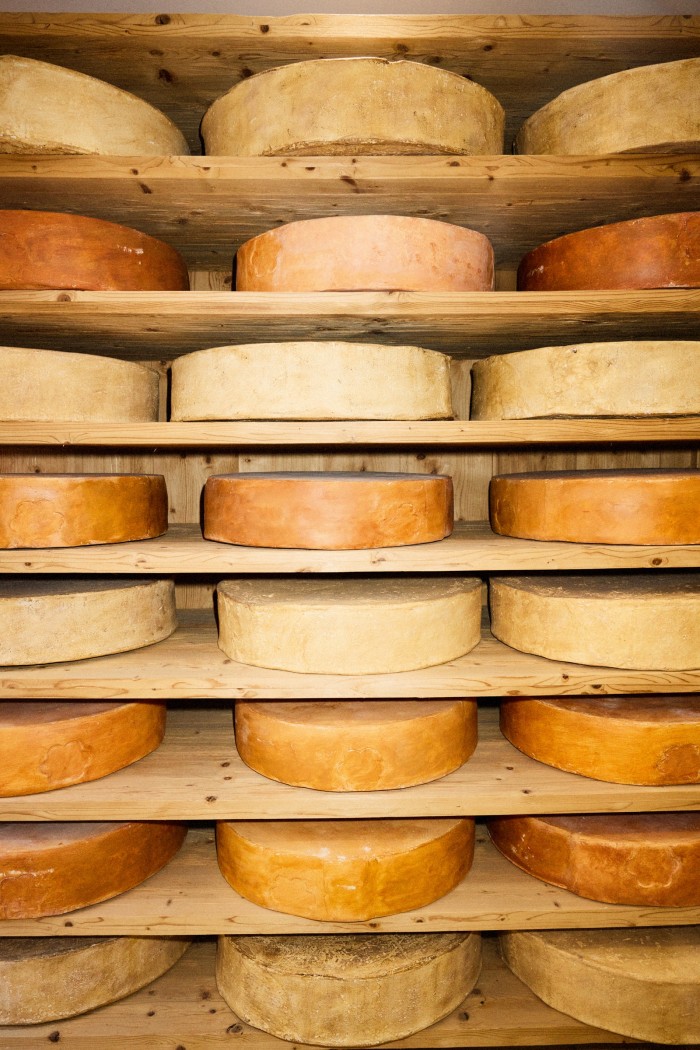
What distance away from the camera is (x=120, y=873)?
1.88m

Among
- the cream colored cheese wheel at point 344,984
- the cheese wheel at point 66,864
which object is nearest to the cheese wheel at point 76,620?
the cheese wheel at point 66,864

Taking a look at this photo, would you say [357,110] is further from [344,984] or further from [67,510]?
[344,984]

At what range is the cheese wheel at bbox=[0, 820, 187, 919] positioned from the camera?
177cm

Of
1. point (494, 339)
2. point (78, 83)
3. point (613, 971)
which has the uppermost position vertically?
point (78, 83)

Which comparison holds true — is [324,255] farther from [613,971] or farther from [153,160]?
[613,971]

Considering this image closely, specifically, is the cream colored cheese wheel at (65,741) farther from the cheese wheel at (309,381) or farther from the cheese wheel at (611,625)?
the cheese wheel at (611,625)

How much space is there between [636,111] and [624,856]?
82.3 inches

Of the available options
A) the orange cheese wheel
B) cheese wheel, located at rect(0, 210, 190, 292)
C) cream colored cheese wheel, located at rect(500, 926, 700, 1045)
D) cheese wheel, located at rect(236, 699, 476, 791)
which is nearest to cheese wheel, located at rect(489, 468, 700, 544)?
cheese wheel, located at rect(236, 699, 476, 791)

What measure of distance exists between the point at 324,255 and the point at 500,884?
6.39ft

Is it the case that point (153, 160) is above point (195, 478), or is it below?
above

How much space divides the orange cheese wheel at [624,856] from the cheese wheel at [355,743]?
383mm

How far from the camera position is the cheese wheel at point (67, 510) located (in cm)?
173

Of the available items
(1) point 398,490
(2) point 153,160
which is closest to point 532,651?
(1) point 398,490

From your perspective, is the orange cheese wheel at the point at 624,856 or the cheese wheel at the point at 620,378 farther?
the orange cheese wheel at the point at 624,856
